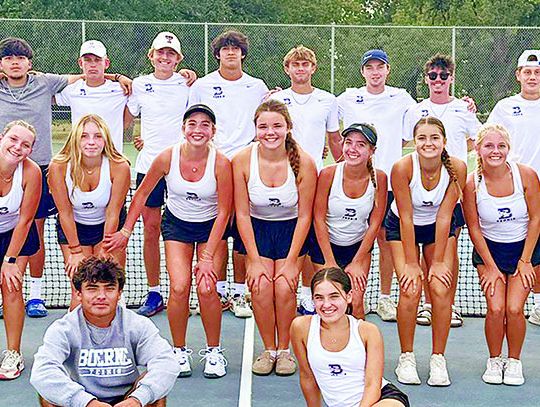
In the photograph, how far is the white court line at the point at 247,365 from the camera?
5473 mm

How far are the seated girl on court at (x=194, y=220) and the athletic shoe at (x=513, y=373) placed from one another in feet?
5.90

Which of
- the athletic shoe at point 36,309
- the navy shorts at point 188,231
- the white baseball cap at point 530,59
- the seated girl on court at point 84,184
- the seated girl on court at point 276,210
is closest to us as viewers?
the seated girl on court at point 276,210

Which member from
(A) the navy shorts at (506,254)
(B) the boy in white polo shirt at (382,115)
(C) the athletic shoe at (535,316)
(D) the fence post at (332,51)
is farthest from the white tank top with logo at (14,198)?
(D) the fence post at (332,51)

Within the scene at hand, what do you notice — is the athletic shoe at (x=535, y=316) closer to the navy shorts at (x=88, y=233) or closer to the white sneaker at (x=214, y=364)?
the white sneaker at (x=214, y=364)

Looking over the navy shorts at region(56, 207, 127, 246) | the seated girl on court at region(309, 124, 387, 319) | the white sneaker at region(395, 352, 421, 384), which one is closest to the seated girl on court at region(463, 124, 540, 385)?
the white sneaker at region(395, 352, 421, 384)

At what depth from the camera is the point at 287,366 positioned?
19.3 feet

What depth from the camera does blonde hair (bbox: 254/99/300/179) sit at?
5.81 meters

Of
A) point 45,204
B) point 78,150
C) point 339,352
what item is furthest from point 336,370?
point 45,204

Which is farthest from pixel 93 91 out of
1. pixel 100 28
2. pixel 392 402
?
pixel 100 28

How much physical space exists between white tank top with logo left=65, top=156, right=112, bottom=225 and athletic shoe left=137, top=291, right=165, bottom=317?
1.31 metres

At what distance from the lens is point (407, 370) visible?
5777mm

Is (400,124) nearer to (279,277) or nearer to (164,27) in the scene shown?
(279,277)

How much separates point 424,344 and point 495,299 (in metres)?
0.91

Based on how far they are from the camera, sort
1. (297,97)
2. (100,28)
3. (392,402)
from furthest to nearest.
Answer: (100,28) → (297,97) → (392,402)
